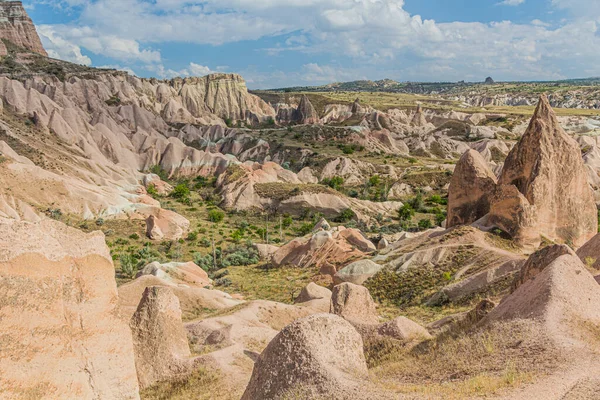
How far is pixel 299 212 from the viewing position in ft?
180

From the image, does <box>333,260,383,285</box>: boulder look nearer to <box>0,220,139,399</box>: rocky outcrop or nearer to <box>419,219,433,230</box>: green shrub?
<box>0,220,139,399</box>: rocky outcrop

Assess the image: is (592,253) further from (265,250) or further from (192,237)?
(192,237)

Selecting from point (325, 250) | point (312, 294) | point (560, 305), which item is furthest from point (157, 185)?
point (560, 305)

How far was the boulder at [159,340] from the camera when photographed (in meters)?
14.0

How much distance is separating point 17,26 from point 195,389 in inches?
4478

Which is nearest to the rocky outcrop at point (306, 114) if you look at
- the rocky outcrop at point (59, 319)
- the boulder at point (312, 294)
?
the boulder at point (312, 294)

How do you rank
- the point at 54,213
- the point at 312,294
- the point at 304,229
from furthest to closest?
1. the point at 304,229
2. the point at 54,213
3. the point at 312,294

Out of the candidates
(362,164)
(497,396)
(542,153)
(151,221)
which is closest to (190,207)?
(151,221)

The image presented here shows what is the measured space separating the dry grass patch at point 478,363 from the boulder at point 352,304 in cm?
600

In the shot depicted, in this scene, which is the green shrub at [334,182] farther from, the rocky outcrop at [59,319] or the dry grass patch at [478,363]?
the rocky outcrop at [59,319]

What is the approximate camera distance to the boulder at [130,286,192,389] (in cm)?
1403

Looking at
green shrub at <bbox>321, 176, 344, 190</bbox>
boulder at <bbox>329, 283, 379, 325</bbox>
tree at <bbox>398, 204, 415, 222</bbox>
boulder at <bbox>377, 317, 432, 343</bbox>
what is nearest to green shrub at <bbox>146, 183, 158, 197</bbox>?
green shrub at <bbox>321, 176, 344, 190</bbox>

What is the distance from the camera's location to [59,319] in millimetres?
9906

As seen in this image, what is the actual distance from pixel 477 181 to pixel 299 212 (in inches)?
1096
